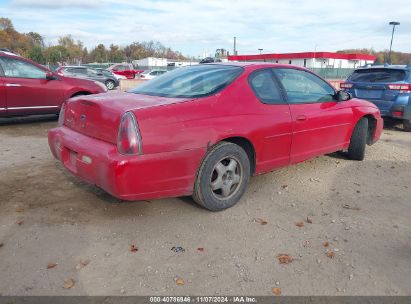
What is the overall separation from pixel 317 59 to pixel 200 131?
5961 cm

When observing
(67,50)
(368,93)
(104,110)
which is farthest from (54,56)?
(104,110)

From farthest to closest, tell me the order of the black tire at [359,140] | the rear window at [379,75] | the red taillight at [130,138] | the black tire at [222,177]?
the rear window at [379,75] → the black tire at [359,140] → the black tire at [222,177] → the red taillight at [130,138]

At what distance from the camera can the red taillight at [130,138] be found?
10.2 feet

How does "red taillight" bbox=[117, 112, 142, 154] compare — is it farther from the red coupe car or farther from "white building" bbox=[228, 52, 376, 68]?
"white building" bbox=[228, 52, 376, 68]

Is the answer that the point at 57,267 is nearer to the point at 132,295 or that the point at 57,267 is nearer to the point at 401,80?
the point at 132,295

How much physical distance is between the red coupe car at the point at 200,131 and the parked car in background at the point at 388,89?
365cm

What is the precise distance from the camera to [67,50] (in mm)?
90000

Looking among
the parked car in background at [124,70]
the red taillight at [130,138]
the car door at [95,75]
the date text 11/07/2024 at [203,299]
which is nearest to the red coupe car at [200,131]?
the red taillight at [130,138]

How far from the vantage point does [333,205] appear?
4.11 meters

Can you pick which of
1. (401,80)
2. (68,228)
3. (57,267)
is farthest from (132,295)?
(401,80)

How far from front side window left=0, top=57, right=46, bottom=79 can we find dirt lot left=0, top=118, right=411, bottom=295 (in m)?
3.74

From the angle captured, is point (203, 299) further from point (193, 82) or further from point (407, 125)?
point (407, 125)

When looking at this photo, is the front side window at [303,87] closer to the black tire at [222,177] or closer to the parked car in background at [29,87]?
the black tire at [222,177]

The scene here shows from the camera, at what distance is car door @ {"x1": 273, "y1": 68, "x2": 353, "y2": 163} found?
4.40m
